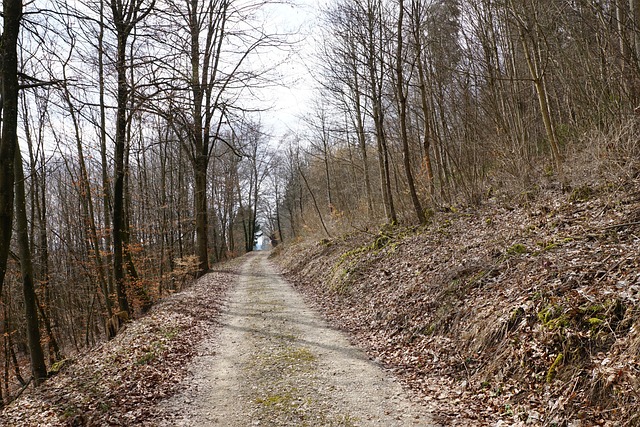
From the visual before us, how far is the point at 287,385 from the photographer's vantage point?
559cm

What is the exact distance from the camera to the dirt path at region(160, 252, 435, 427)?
4.65m

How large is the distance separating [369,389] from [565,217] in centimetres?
468

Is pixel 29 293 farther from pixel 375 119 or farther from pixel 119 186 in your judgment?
pixel 375 119

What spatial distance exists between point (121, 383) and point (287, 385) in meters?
2.44

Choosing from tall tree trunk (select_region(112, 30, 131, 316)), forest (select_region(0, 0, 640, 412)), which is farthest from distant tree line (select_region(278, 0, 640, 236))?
tall tree trunk (select_region(112, 30, 131, 316))

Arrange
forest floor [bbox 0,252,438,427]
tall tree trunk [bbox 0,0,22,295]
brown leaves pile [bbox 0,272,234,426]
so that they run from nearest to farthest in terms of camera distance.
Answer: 1. forest floor [bbox 0,252,438,427]
2. brown leaves pile [bbox 0,272,234,426]
3. tall tree trunk [bbox 0,0,22,295]

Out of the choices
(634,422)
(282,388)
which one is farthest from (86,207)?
(634,422)

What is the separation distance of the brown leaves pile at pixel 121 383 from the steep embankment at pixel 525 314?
3.27 metres

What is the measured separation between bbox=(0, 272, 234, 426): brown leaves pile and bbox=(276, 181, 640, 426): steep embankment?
10.7 ft

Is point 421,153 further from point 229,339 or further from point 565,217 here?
point 229,339

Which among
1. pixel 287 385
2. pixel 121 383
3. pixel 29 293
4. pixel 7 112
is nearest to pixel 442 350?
pixel 287 385

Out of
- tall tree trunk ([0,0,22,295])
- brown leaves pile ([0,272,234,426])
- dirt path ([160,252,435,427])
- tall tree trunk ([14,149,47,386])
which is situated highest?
tall tree trunk ([0,0,22,295])

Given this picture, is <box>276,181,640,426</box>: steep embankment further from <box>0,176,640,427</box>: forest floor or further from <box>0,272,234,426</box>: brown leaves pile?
<box>0,272,234,426</box>: brown leaves pile

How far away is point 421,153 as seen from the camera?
17922mm
